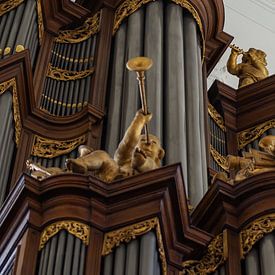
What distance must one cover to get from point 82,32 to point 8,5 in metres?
0.74

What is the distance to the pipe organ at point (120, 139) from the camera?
5676mm

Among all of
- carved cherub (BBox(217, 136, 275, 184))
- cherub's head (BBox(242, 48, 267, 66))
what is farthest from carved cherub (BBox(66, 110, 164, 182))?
cherub's head (BBox(242, 48, 267, 66))

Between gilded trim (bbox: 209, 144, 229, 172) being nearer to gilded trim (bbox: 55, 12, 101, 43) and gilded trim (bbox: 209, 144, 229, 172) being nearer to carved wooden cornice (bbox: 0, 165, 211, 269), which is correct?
gilded trim (bbox: 55, 12, 101, 43)

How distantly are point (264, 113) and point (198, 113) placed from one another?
125 centimetres

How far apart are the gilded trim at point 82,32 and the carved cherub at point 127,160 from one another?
3229mm

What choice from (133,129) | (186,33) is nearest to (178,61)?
(186,33)

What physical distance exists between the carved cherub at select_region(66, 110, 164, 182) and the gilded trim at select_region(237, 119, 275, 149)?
276cm

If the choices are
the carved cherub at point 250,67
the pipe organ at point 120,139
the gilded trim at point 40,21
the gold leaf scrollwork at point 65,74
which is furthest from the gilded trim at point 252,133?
the gilded trim at point 40,21

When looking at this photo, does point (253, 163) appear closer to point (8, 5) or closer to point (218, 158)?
point (218, 158)

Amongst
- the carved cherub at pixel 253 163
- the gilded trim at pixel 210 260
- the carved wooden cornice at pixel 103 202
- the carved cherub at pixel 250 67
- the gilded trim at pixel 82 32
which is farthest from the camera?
the carved cherub at pixel 250 67

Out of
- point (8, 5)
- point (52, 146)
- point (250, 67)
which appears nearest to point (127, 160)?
point (52, 146)

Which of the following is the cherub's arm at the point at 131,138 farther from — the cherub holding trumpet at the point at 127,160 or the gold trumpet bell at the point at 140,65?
the gold trumpet bell at the point at 140,65

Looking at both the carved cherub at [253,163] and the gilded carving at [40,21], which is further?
the gilded carving at [40,21]

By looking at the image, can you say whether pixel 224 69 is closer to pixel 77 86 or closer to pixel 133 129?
pixel 77 86
